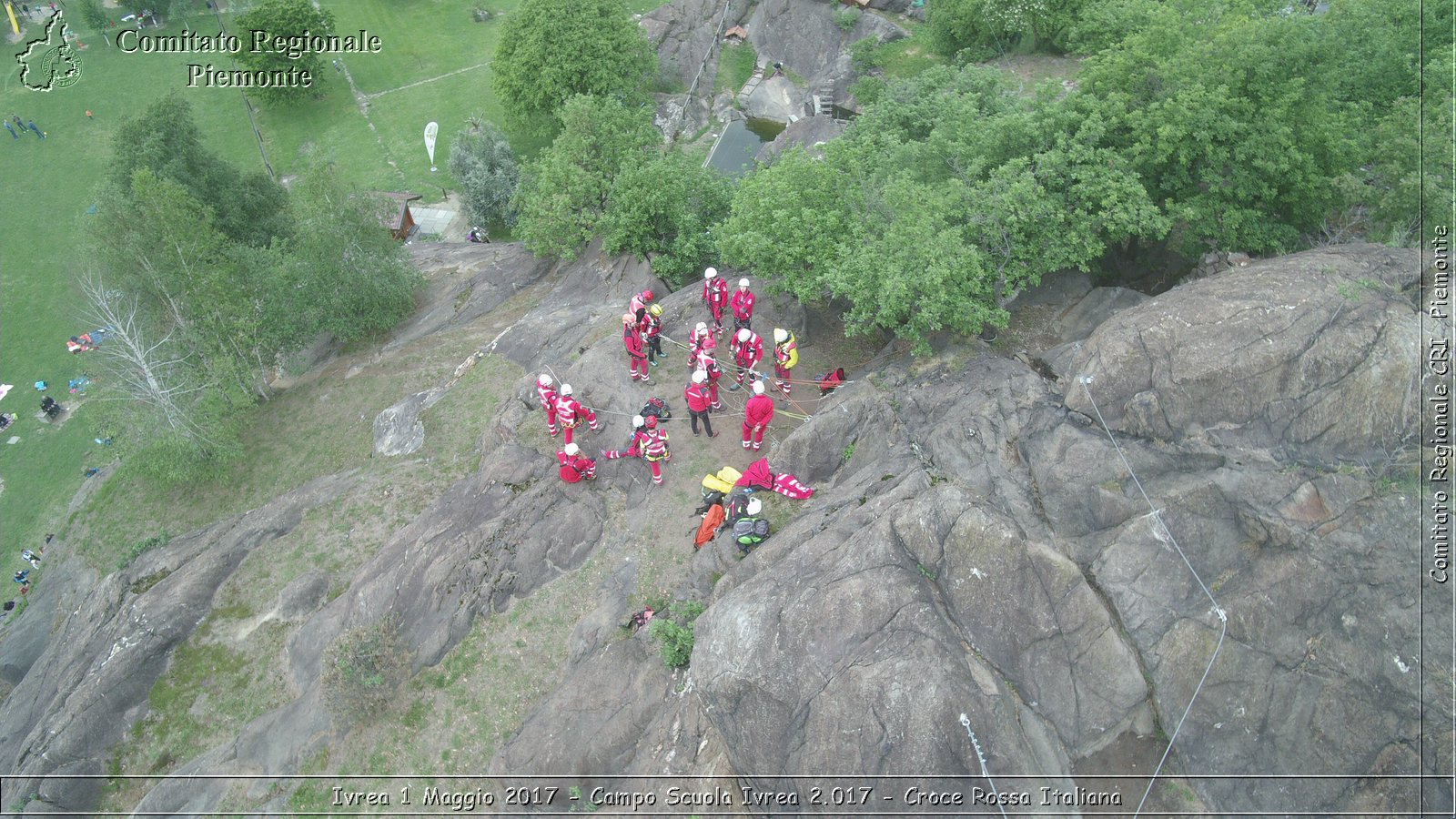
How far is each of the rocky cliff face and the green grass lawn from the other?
82.2 feet

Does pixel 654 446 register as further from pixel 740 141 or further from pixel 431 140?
pixel 431 140

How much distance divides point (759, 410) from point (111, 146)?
46.9 metres

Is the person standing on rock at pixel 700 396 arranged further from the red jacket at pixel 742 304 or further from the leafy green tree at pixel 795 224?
the leafy green tree at pixel 795 224

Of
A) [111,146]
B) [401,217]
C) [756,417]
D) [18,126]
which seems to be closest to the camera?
[756,417]

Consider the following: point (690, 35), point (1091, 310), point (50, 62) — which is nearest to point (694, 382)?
point (1091, 310)

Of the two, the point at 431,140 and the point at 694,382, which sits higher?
the point at 694,382

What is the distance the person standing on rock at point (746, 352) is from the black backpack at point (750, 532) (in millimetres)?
5585

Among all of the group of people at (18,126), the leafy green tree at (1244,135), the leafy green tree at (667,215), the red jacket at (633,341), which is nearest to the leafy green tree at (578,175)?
the leafy green tree at (667,215)

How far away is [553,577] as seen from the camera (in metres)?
23.2

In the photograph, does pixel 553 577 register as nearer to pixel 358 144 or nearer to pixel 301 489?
pixel 301 489

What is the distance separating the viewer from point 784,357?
25.3 meters

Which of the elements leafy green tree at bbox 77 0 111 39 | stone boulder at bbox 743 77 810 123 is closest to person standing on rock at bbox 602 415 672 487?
stone boulder at bbox 743 77 810 123

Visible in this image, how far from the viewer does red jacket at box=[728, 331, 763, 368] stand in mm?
25328

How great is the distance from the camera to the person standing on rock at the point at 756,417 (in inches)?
918
